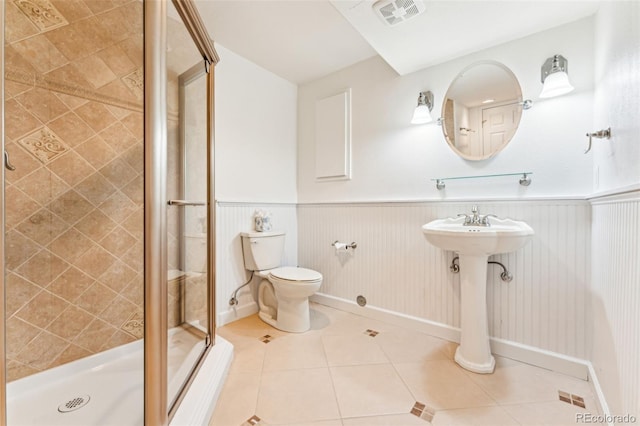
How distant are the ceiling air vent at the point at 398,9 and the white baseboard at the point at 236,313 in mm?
2211

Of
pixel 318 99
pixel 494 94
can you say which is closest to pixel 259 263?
pixel 318 99

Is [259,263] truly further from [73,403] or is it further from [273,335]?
[73,403]

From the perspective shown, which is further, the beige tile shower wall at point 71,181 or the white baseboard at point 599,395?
the beige tile shower wall at point 71,181

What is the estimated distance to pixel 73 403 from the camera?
1.20 meters

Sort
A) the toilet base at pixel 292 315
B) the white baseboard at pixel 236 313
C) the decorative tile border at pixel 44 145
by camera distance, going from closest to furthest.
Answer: the decorative tile border at pixel 44 145, the toilet base at pixel 292 315, the white baseboard at pixel 236 313

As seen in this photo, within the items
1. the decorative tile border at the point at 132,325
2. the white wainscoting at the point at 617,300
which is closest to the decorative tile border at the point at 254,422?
the decorative tile border at the point at 132,325

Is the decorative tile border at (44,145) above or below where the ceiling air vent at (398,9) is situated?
below

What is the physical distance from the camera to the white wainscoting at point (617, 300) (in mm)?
843

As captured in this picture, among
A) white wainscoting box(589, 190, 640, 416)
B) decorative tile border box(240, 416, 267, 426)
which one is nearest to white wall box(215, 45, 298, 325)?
decorative tile border box(240, 416, 267, 426)

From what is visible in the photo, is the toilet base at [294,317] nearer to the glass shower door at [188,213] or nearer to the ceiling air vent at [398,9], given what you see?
the glass shower door at [188,213]

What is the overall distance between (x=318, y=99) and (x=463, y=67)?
1.26 m

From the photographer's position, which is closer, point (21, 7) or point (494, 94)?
point (21, 7)

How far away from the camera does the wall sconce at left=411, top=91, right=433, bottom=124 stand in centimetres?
194

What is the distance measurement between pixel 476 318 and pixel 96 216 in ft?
7.19
